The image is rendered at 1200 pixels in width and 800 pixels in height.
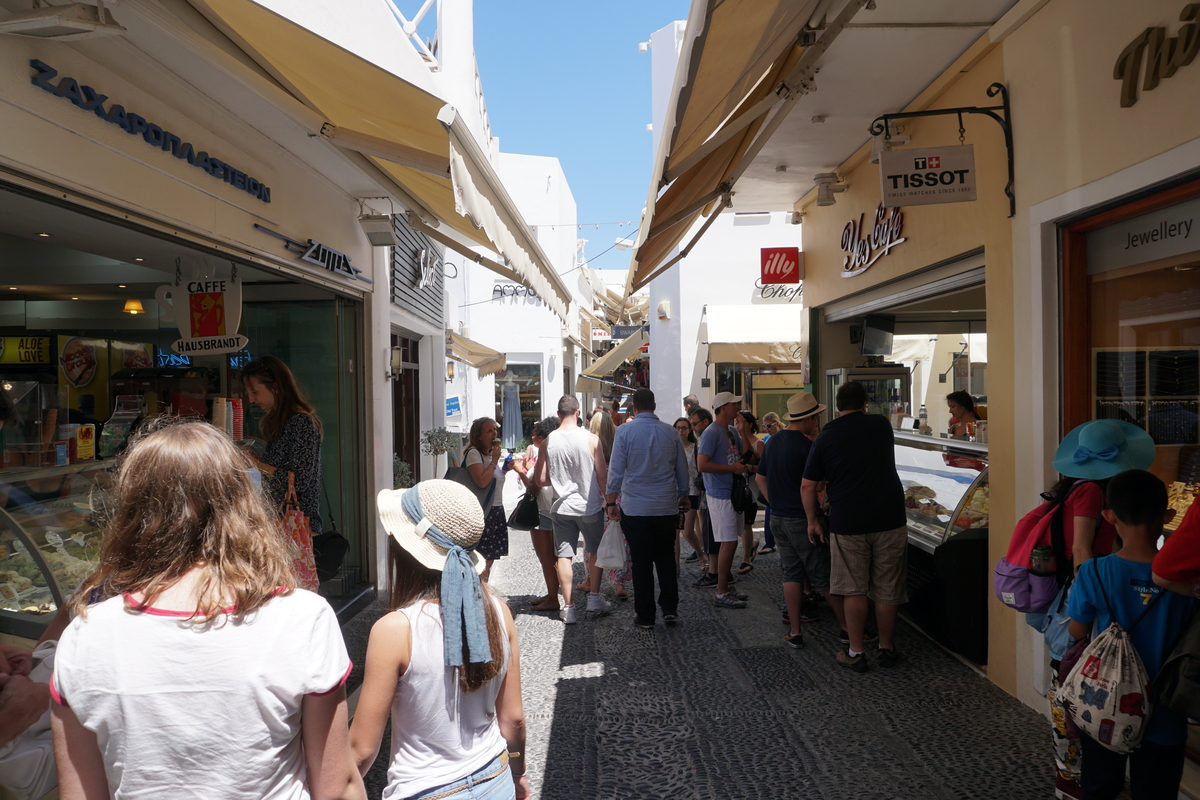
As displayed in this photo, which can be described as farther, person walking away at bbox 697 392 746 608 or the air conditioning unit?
person walking away at bbox 697 392 746 608

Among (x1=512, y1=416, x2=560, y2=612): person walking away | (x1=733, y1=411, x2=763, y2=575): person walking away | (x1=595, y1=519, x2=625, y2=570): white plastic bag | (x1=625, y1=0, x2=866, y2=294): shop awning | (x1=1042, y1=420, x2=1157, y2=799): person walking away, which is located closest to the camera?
(x1=1042, y1=420, x2=1157, y2=799): person walking away

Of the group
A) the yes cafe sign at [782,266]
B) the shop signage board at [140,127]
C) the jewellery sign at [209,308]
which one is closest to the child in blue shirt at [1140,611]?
the shop signage board at [140,127]

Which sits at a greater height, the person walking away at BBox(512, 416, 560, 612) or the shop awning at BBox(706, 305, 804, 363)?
the shop awning at BBox(706, 305, 804, 363)

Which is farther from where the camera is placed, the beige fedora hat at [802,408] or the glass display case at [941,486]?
the beige fedora hat at [802,408]

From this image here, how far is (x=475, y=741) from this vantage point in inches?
75.9

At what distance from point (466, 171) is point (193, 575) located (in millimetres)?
2524

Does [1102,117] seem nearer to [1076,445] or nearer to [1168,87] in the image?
[1168,87]

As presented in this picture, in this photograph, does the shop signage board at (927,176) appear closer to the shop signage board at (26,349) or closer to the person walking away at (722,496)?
the person walking away at (722,496)

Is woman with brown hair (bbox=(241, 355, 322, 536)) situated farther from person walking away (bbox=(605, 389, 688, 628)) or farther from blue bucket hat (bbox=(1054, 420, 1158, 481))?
blue bucket hat (bbox=(1054, 420, 1158, 481))

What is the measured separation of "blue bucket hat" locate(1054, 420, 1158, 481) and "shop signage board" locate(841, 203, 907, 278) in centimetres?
299

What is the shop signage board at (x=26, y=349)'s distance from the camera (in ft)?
21.7

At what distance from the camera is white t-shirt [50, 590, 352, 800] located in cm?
142

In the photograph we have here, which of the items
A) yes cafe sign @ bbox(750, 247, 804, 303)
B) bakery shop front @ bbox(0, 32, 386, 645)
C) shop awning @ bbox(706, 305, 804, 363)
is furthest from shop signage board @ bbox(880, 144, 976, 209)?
shop awning @ bbox(706, 305, 804, 363)

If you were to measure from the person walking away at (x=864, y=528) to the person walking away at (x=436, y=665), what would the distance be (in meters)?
3.39
